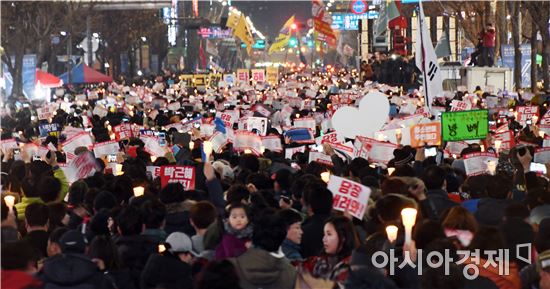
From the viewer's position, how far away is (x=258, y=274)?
7.00m

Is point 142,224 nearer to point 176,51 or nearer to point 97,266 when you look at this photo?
point 97,266

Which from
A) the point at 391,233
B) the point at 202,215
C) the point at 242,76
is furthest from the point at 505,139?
the point at 242,76

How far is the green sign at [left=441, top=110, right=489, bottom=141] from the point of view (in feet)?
49.4

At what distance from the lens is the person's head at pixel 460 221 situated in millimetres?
7805

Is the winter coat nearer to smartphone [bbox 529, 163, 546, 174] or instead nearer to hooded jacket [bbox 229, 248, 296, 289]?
hooded jacket [bbox 229, 248, 296, 289]

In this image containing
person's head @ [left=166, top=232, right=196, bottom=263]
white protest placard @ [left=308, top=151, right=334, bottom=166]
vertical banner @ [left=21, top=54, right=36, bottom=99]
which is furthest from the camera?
vertical banner @ [left=21, top=54, right=36, bottom=99]

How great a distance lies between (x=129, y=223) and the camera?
27.1 ft

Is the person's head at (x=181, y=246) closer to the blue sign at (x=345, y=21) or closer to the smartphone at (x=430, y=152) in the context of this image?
the smartphone at (x=430, y=152)

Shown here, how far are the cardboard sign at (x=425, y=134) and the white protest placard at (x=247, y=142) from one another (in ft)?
6.44

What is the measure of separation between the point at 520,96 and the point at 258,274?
24163 mm

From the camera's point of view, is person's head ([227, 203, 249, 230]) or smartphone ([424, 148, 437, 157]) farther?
smartphone ([424, 148, 437, 157])

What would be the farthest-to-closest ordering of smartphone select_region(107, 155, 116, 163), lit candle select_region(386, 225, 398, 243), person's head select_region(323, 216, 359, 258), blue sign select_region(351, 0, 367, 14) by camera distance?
blue sign select_region(351, 0, 367, 14), smartphone select_region(107, 155, 116, 163), lit candle select_region(386, 225, 398, 243), person's head select_region(323, 216, 359, 258)

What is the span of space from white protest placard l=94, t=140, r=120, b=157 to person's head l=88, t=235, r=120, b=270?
7.60 m

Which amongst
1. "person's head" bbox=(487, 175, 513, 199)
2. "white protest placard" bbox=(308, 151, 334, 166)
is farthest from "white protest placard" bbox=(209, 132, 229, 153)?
"person's head" bbox=(487, 175, 513, 199)
